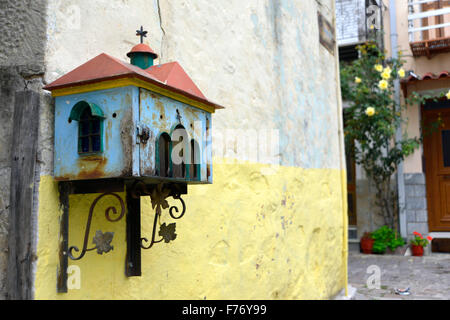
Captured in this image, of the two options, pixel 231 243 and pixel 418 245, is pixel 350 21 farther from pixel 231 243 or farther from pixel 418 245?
pixel 231 243

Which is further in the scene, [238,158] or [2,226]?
[238,158]

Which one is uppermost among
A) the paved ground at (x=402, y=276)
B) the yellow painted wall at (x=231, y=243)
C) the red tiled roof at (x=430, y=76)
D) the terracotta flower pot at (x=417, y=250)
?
the red tiled roof at (x=430, y=76)

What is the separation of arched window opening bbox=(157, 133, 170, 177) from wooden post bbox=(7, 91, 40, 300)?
47cm

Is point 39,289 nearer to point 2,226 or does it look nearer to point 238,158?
point 2,226

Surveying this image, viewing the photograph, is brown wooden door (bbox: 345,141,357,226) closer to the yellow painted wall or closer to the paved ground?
the paved ground

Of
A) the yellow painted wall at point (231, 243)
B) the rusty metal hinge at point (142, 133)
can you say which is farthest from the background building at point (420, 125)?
the rusty metal hinge at point (142, 133)

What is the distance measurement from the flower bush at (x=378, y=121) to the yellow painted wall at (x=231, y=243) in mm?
3401

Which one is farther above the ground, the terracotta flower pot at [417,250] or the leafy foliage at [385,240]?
the leafy foliage at [385,240]

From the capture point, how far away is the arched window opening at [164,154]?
1844mm

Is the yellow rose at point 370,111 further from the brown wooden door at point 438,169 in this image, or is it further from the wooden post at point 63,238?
the wooden post at point 63,238

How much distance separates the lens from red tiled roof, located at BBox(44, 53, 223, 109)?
5.67 feet

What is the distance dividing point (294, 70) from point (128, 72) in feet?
8.77

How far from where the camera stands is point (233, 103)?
3.20 meters
